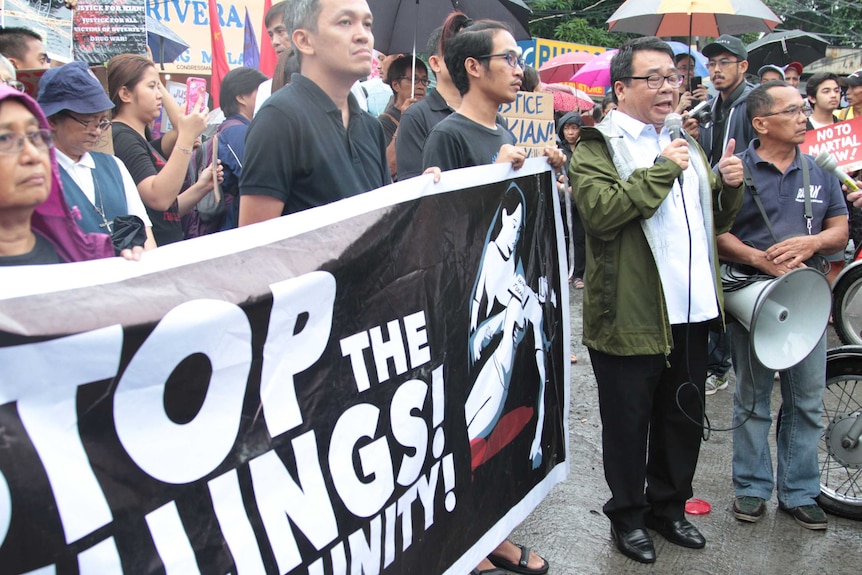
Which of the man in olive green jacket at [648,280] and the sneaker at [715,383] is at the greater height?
the man in olive green jacket at [648,280]

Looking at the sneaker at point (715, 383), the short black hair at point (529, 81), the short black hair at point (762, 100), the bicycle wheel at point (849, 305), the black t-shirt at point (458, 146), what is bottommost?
the sneaker at point (715, 383)

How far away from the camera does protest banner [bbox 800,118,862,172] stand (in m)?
5.01

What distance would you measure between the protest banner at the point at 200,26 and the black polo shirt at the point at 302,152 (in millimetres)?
4799

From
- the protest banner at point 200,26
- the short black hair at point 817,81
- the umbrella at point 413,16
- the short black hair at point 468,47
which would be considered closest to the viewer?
the short black hair at point 468,47

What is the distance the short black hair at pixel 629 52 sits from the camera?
10.9 ft

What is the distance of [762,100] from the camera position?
3.68 metres

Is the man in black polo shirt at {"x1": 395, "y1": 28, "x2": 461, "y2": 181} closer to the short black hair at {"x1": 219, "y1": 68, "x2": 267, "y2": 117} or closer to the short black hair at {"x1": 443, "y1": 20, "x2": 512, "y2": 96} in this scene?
the short black hair at {"x1": 443, "y1": 20, "x2": 512, "y2": 96}

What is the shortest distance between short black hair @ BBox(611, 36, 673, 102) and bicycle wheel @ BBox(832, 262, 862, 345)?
3.55 m

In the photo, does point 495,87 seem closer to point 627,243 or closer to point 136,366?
point 627,243

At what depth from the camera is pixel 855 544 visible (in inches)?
141

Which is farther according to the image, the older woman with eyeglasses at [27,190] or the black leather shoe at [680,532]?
the black leather shoe at [680,532]

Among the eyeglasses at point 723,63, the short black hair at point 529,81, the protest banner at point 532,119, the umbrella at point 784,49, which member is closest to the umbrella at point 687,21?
the eyeglasses at point 723,63

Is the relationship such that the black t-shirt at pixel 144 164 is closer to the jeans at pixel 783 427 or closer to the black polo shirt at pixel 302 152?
the black polo shirt at pixel 302 152

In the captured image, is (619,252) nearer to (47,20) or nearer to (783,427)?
(783,427)
